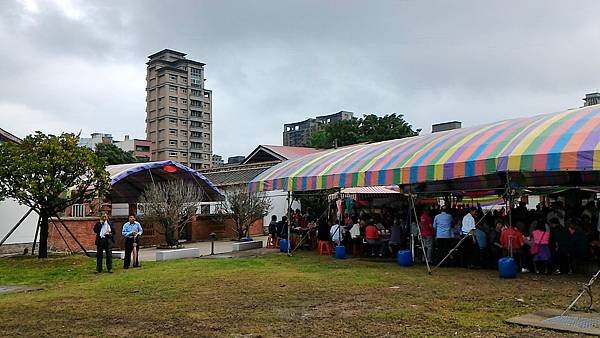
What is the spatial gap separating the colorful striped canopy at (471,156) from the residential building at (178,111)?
7033 cm

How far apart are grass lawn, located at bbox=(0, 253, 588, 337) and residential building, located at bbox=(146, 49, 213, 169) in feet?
240

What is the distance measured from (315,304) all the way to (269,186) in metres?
9.44

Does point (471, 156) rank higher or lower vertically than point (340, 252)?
higher

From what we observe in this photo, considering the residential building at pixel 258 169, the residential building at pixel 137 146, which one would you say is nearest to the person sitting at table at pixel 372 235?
the residential building at pixel 258 169

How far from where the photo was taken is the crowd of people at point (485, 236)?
39.7 feet

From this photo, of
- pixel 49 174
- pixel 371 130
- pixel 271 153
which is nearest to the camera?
pixel 49 174

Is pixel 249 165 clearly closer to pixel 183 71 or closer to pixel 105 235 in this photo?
pixel 105 235

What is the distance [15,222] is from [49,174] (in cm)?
472

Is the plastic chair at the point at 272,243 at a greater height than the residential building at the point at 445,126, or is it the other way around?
the residential building at the point at 445,126

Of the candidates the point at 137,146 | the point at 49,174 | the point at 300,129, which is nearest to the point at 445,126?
the point at 49,174

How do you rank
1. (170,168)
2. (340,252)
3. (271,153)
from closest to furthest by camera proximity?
1. (340,252)
2. (170,168)
3. (271,153)

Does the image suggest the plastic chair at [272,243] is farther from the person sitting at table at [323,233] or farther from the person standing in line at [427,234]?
the person standing in line at [427,234]

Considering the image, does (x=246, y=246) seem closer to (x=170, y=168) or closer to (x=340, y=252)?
(x=340, y=252)

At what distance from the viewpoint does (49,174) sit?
1609cm
